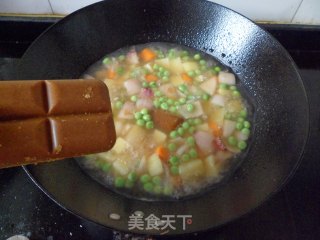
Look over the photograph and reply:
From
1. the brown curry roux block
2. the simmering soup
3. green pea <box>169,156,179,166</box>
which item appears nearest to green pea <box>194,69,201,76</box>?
the simmering soup

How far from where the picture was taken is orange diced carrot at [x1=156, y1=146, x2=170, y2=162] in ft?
4.78

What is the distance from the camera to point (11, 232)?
1341mm

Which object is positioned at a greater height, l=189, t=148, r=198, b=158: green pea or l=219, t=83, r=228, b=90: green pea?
l=219, t=83, r=228, b=90: green pea

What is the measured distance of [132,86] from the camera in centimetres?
164

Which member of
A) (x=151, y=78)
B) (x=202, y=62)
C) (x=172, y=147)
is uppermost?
(x=202, y=62)

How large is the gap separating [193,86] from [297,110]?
47cm

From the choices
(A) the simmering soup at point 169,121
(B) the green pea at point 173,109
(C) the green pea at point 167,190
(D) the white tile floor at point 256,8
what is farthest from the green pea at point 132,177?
(D) the white tile floor at point 256,8

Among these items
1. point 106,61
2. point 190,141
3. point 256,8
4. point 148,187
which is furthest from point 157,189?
point 256,8

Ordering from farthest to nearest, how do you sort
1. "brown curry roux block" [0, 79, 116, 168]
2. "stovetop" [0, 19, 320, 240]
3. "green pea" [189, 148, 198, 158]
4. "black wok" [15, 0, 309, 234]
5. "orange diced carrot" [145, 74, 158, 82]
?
"orange diced carrot" [145, 74, 158, 82] < "green pea" [189, 148, 198, 158] < "stovetop" [0, 19, 320, 240] < "black wok" [15, 0, 309, 234] < "brown curry roux block" [0, 79, 116, 168]

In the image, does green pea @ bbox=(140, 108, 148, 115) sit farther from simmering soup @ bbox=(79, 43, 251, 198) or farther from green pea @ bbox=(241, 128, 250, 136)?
green pea @ bbox=(241, 128, 250, 136)

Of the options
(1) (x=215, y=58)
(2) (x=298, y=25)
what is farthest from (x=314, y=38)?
(1) (x=215, y=58)

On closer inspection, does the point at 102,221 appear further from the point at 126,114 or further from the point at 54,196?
the point at 126,114

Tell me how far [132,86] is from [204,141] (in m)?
0.41

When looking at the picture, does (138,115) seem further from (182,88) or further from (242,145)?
(242,145)
